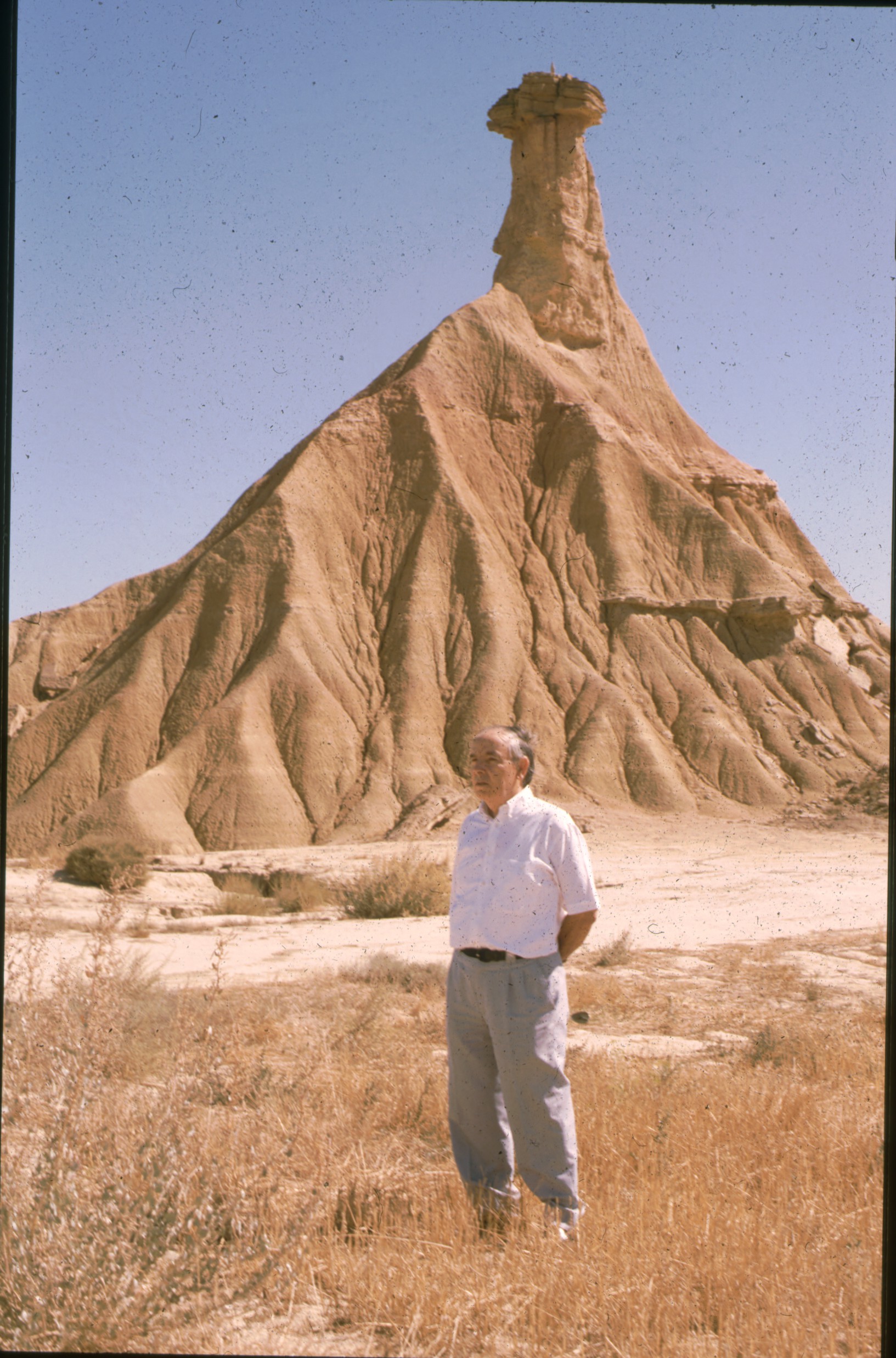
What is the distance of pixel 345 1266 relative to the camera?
3.79m

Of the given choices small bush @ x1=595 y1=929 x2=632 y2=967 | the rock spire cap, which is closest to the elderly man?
small bush @ x1=595 y1=929 x2=632 y2=967

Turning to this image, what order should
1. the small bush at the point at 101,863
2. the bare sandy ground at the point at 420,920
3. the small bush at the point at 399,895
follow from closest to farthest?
1. the bare sandy ground at the point at 420,920
2. the small bush at the point at 399,895
3. the small bush at the point at 101,863

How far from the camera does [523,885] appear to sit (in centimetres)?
392

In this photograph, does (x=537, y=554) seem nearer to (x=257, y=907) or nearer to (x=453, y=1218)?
(x=257, y=907)

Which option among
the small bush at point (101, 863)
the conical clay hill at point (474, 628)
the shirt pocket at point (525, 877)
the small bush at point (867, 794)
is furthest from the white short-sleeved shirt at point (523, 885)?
the small bush at point (867, 794)

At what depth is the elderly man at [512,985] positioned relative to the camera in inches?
153

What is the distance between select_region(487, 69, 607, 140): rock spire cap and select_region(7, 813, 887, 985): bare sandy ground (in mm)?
33210

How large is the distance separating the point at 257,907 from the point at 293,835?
15129 mm

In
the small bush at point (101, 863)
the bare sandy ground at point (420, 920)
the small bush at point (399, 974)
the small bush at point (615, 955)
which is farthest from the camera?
the small bush at point (101, 863)

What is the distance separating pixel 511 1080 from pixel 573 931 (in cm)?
57

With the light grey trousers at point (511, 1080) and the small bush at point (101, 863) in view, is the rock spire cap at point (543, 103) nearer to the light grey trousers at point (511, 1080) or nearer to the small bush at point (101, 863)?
the small bush at point (101, 863)

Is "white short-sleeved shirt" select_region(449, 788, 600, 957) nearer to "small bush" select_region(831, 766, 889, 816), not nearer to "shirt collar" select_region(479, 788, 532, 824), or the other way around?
"shirt collar" select_region(479, 788, 532, 824)

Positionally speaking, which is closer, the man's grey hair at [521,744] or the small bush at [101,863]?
the man's grey hair at [521,744]

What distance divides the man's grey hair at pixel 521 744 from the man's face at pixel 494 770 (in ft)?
0.06
